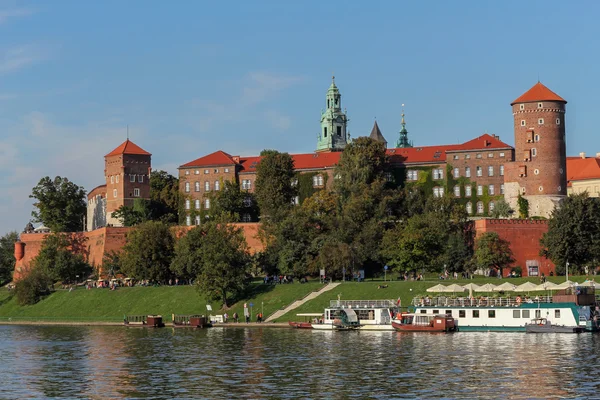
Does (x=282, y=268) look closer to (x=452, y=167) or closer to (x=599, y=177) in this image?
(x=452, y=167)

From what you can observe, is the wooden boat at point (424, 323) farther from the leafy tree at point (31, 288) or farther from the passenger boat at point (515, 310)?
the leafy tree at point (31, 288)

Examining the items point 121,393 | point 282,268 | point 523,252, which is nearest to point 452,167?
point 523,252

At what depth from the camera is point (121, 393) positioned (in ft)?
139

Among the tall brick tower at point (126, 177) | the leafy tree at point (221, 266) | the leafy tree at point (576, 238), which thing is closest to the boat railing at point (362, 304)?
the leafy tree at point (221, 266)

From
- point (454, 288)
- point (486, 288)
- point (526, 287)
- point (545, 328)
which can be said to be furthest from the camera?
point (454, 288)

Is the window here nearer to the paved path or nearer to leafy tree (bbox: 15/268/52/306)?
the paved path

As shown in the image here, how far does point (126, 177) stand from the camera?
129 meters

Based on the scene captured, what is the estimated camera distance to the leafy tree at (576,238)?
8688 centimetres

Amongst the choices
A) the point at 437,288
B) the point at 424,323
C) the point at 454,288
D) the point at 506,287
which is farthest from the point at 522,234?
the point at 424,323

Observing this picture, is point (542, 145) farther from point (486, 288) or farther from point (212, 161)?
point (212, 161)

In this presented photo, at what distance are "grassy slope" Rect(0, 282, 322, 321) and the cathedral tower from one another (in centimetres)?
6197

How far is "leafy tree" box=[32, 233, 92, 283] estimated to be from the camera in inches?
4235

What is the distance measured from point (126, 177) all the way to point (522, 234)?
1986 inches

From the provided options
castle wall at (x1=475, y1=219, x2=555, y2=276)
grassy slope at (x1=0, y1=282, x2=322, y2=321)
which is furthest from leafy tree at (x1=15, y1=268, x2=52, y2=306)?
castle wall at (x1=475, y1=219, x2=555, y2=276)
